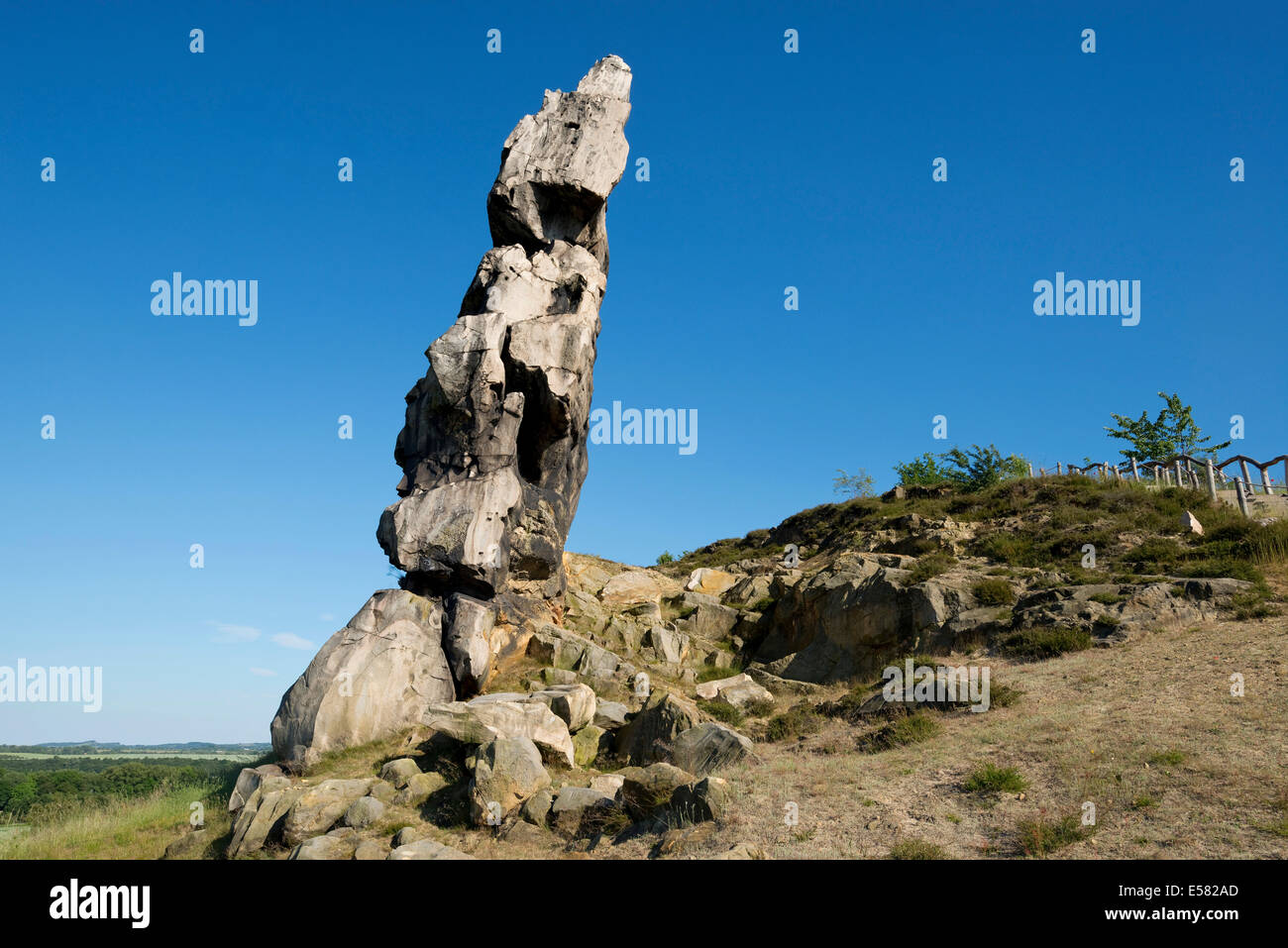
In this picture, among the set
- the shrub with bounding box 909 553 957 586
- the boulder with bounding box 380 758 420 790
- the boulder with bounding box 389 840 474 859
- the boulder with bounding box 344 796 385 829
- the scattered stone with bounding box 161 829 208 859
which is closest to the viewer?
the boulder with bounding box 389 840 474 859

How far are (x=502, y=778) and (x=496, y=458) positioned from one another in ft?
38.8

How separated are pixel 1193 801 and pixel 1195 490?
78.8ft

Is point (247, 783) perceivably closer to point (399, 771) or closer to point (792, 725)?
point (399, 771)

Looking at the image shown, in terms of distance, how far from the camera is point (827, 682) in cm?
2428

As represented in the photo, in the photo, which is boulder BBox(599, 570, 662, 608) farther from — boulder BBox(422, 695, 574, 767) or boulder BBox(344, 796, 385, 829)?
boulder BBox(344, 796, 385, 829)

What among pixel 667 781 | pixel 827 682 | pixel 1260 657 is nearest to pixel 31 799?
pixel 667 781

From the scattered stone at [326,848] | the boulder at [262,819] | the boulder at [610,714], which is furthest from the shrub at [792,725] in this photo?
the boulder at [262,819]

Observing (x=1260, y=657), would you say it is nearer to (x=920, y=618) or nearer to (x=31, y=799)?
(x=920, y=618)

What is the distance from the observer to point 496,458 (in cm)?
2447

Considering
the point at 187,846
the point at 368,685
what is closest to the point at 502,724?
the point at 368,685

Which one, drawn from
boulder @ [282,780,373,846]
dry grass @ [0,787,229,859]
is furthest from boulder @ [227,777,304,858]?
dry grass @ [0,787,229,859]

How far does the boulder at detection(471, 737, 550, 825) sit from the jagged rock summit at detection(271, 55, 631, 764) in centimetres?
552

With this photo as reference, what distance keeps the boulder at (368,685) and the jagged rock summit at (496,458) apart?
0.09ft

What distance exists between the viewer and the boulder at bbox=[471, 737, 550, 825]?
1391 centimetres
